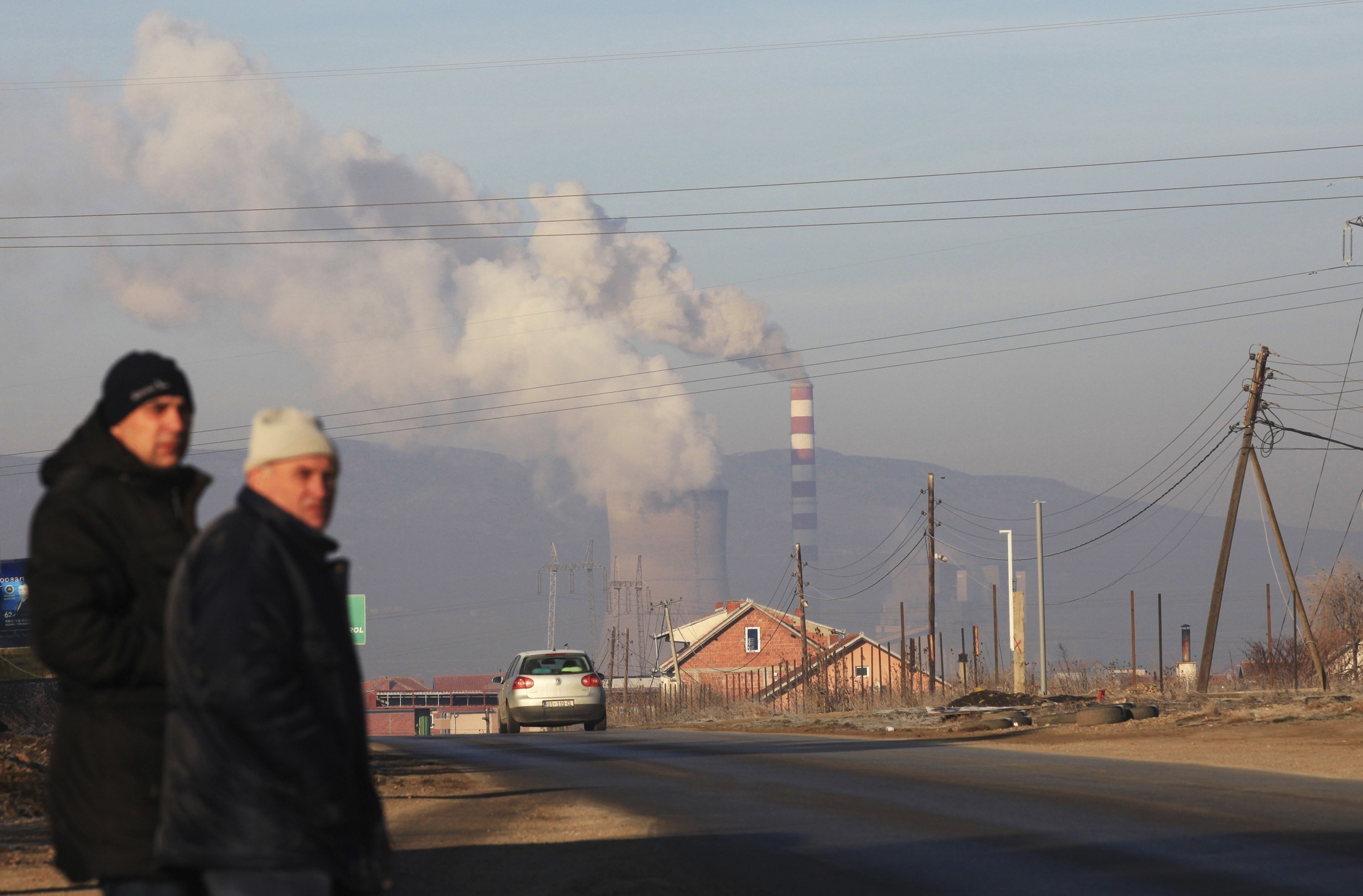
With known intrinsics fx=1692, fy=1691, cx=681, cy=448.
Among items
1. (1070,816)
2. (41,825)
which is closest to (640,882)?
(1070,816)

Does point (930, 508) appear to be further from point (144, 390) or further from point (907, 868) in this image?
point (144, 390)

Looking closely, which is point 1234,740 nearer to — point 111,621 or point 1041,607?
point 111,621

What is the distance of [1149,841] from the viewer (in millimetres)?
10367

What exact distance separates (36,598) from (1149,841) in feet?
25.0

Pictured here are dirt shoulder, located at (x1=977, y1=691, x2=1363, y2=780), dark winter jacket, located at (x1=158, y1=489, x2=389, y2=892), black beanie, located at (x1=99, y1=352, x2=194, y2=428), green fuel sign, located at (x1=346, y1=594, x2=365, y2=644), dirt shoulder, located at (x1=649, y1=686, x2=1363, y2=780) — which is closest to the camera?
dark winter jacket, located at (x1=158, y1=489, x2=389, y2=892)

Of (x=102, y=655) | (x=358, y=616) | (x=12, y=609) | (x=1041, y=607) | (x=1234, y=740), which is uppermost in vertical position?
(x=12, y=609)

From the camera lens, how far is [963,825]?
11617mm

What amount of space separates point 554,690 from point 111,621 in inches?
1037

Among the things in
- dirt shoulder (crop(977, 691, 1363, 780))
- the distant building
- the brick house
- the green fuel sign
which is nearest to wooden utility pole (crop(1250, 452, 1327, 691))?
dirt shoulder (crop(977, 691, 1363, 780))

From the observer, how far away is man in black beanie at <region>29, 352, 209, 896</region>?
15.1 feet

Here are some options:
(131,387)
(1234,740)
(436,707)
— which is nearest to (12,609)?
(1234,740)

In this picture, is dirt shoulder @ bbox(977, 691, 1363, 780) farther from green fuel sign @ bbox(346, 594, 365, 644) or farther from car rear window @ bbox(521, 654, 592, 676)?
green fuel sign @ bbox(346, 594, 365, 644)

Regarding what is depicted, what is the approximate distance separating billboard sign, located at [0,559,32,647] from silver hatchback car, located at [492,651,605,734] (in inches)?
1526

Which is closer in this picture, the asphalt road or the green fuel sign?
the asphalt road
